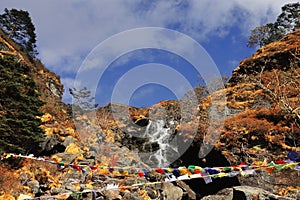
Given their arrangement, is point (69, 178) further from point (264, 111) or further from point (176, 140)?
point (264, 111)

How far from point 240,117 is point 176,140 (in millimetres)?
4346

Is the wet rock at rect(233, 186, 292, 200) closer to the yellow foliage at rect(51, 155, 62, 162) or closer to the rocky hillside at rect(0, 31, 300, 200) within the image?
the rocky hillside at rect(0, 31, 300, 200)

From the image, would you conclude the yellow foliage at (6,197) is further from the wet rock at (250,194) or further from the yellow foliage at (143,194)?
the wet rock at (250,194)

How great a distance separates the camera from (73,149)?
47.7 ft

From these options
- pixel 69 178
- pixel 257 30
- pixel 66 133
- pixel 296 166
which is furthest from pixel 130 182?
pixel 257 30

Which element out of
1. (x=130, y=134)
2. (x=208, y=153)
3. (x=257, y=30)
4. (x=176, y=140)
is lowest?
(x=208, y=153)

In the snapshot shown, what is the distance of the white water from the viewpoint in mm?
16906

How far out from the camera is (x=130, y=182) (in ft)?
36.7

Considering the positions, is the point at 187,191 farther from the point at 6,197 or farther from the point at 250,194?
the point at 6,197

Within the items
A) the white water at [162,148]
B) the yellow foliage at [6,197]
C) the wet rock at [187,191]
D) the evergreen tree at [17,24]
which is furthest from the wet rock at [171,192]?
the evergreen tree at [17,24]

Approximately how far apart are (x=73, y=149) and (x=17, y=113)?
4431 millimetres

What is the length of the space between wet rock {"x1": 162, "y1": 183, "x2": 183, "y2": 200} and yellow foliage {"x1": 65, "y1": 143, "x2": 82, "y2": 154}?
574cm

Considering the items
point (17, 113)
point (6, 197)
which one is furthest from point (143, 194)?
point (17, 113)

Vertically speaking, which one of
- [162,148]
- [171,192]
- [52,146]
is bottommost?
[171,192]
